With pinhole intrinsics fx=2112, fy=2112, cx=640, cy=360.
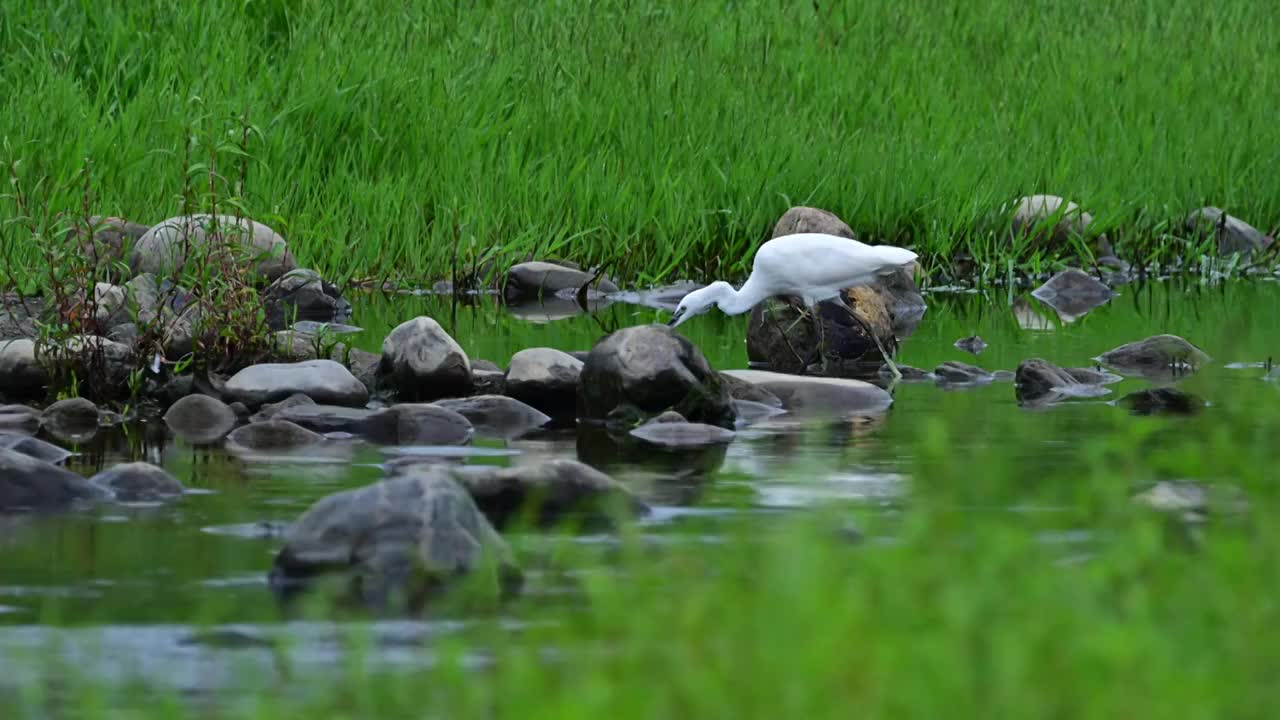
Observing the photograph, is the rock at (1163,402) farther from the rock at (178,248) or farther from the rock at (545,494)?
the rock at (178,248)

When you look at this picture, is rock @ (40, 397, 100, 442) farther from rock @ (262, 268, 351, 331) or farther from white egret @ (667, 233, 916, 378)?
rock @ (262, 268, 351, 331)

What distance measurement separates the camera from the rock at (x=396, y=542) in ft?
16.4

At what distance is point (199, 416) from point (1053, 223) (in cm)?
793

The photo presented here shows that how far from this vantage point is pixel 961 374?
9688 millimetres

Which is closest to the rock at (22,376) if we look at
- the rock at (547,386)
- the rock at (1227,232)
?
the rock at (547,386)

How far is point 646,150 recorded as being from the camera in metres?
14.5

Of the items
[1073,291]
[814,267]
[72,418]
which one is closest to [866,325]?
[814,267]

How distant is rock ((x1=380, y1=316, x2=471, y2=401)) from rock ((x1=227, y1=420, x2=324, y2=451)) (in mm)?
1064

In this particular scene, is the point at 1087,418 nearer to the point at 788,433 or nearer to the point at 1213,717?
the point at 788,433

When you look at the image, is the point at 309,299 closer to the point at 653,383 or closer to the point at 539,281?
the point at 539,281

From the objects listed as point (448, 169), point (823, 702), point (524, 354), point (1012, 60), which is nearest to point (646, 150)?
point (448, 169)

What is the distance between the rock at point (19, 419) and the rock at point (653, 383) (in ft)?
7.04

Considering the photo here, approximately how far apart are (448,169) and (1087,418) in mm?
6523

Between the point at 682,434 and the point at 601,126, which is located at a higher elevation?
the point at 601,126
